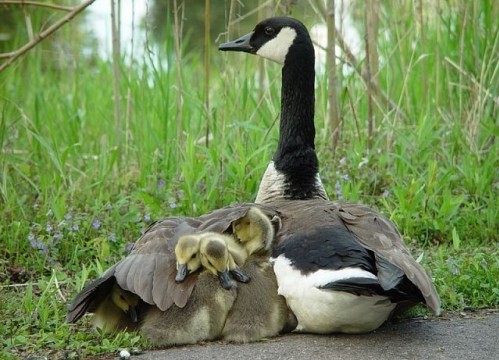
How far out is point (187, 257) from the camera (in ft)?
15.4

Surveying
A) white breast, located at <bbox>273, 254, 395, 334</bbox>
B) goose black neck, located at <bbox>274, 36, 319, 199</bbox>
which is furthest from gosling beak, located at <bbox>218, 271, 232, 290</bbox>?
goose black neck, located at <bbox>274, 36, 319, 199</bbox>

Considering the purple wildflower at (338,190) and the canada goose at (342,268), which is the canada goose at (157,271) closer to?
the canada goose at (342,268)

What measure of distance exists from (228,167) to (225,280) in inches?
103

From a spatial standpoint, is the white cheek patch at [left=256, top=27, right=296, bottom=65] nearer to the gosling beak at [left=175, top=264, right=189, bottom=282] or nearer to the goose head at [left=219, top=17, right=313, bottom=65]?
the goose head at [left=219, top=17, right=313, bottom=65]

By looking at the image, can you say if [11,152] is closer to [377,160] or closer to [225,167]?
[225,167]

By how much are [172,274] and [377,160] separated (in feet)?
11.1

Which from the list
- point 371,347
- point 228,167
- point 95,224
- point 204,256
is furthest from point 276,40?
point 371,347

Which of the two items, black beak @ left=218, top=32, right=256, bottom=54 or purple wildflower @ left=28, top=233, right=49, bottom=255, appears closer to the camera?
purple wildflower @ left=28, top=233, right=49, bottom=255

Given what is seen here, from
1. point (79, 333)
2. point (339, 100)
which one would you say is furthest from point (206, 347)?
point (339, 100)

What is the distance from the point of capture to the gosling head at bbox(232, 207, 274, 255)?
192 inches

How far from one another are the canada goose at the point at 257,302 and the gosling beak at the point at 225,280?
91mm

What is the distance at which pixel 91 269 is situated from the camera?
5.81m

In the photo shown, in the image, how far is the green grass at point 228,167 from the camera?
609 centimetres

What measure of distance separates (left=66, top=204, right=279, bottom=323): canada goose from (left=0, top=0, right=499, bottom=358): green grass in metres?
0.33
